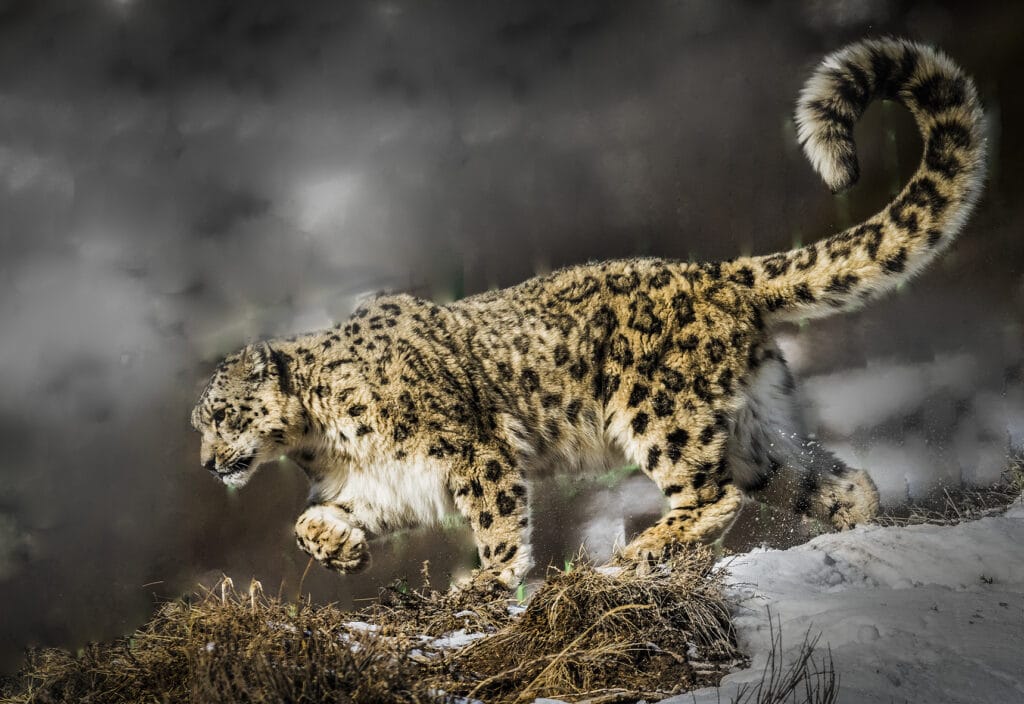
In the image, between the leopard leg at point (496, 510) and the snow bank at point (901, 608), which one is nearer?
the snow bank at point (901, 608)

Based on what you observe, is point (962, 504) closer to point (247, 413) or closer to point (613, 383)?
point (613, 383)

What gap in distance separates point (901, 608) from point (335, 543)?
290 cm

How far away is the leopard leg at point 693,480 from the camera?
4949mm

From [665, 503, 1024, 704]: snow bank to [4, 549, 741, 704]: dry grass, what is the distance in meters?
0.24

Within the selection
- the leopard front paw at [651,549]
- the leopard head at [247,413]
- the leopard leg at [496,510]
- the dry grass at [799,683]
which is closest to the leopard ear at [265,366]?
the leopard head at [247,413]

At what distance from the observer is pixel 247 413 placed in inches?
218

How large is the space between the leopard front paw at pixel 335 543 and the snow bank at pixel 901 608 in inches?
79.8

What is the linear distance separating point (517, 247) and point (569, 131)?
3.05 ft

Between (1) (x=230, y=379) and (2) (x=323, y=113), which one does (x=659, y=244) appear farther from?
(1) (x=230, y=379)

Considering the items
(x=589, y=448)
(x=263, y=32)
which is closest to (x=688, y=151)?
(x=589, y=448)

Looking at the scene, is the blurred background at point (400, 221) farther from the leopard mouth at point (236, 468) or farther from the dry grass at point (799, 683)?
the dry grass at point (799, 683)

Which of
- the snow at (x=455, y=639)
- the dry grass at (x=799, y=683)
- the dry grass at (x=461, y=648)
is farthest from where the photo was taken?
the snow at (x=455, y=639)

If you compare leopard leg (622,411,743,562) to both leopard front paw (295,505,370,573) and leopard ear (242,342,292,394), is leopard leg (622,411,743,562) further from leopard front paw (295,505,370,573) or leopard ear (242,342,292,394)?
leopard ear (242,342,292,394)

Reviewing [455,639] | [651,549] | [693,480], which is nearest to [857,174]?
[693,480]
